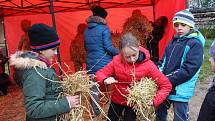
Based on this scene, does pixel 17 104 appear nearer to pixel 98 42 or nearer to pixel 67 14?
pixel 67 14

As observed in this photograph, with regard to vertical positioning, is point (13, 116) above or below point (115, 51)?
below

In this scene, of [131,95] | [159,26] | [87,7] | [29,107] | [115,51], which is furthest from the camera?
[87,7]

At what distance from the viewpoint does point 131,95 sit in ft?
10.3

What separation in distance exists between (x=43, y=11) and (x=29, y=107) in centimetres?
673

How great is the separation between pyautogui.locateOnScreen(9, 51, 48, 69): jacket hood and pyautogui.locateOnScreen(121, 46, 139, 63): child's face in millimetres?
880

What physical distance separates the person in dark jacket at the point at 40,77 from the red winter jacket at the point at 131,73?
2.48 ft

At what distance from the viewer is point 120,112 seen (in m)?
3.56

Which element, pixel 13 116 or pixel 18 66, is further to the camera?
pixel 13 116

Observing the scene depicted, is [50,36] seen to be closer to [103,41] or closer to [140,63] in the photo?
[140,63]

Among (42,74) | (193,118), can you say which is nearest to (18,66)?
(42,74)

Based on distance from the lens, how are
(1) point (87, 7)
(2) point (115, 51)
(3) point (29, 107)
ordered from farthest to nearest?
1. (1) point (87, 7)
2. (2) point (115, 51)
3. (3) point (29, 107)

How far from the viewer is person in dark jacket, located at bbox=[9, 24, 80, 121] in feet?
8.05

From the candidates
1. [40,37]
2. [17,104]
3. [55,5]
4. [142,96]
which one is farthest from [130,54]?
[55,5]

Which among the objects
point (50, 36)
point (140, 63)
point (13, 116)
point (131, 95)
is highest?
point (50, 36)
